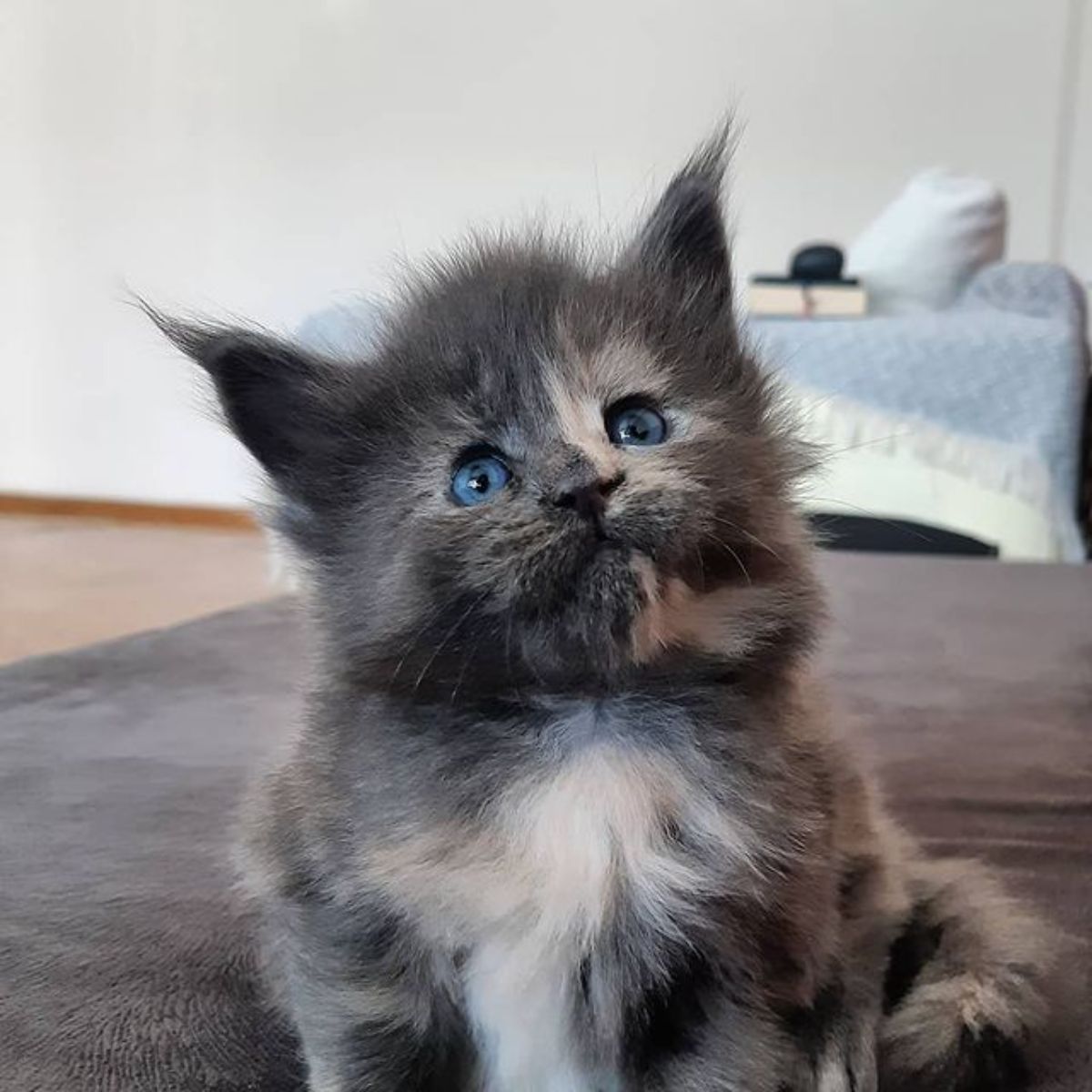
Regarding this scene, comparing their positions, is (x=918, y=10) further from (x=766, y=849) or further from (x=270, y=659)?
(x=766, y=849)

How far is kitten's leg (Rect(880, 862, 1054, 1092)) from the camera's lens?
2.58 feet

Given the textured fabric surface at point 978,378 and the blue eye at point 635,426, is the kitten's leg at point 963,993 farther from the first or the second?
the textured fabric surface at point 978,378

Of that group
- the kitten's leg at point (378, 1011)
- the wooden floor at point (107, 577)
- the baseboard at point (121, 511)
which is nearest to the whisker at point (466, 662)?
the kitten's leg at point (378, 1011)

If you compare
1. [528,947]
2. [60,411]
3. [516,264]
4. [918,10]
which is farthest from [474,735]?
[60,411]

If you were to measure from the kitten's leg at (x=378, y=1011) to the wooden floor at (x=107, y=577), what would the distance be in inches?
95.8

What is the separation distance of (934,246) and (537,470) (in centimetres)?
335

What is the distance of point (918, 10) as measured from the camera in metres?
4.62

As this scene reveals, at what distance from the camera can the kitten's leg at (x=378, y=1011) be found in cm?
73

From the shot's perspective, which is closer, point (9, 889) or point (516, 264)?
point (516, 264)

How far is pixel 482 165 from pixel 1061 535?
10.0 ft

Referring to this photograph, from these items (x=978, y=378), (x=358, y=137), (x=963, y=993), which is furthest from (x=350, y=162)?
(x=963, y=993)

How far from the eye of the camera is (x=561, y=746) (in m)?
0.74

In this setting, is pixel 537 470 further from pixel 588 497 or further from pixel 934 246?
pixel 934 246

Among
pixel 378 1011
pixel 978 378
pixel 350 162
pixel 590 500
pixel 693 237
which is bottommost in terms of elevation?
pixel 978 378
